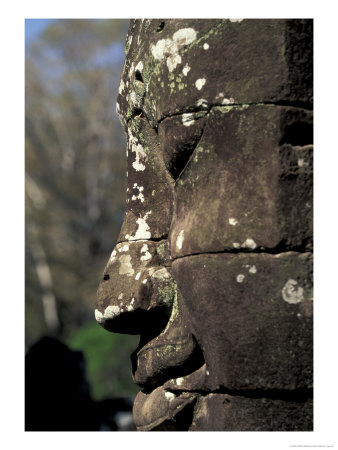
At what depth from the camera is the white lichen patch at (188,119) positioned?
2.64m

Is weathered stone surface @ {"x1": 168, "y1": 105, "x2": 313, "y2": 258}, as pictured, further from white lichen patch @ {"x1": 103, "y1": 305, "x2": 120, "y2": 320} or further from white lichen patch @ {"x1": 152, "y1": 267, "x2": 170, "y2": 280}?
white lichen patch @ {"x1": 103, "y1": 305, "x2": 120, "y2": 320}

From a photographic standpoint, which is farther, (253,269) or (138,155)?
(138,155)

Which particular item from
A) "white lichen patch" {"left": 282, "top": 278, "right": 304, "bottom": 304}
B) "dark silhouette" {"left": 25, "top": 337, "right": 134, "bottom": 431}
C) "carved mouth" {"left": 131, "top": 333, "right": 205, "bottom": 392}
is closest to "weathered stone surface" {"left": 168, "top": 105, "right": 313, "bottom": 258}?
"white lichen patch" {"left": 282, "top": 278, "right": 304, "bottom": 304}

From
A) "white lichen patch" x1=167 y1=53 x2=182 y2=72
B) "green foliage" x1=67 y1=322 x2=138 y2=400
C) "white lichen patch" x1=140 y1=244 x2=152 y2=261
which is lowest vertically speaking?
"green foliage" x1=67 y1=322 x2=138 y2=400

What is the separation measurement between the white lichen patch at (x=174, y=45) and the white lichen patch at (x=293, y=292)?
85 centimetres

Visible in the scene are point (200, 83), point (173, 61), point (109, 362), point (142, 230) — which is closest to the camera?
point (200, 83)

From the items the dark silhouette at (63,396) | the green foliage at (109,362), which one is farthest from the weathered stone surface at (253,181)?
the green foliage at (109,362)

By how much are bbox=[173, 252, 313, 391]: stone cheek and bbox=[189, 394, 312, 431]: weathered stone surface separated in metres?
0.05

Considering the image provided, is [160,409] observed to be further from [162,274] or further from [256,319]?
[256,319]

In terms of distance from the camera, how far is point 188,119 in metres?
2.65

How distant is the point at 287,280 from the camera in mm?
2395

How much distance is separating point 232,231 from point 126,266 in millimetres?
662

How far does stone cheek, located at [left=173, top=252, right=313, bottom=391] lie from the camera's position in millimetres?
2389

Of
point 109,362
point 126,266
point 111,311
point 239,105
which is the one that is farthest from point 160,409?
point 109,362
